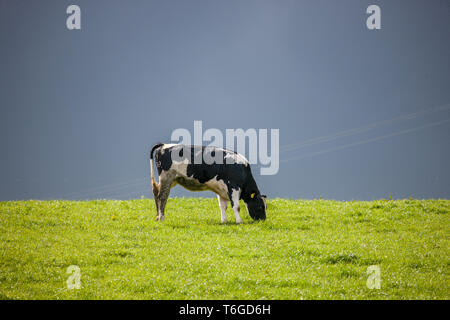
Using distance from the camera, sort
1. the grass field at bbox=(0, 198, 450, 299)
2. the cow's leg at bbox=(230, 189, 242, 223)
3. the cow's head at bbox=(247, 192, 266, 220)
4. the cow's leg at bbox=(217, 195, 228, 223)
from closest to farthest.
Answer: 1. the grass field at bbox=(0, 198, 450, 299)
2. the cow's leg at bbox=(230, 189, 242, 223)
3. the cow's leg at bbox=(217, 195, 228, 223)
4. the cow's head at bbox=(247, 192, 266, 220)

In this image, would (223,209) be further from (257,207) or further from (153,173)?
(153,173)

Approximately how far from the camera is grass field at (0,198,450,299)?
32.6 ft

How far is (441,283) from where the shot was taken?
10.5m

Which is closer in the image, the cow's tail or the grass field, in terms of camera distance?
the grass field

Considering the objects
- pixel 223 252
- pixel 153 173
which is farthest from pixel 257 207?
pixel 223 252

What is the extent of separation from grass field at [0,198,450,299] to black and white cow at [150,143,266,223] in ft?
2.87

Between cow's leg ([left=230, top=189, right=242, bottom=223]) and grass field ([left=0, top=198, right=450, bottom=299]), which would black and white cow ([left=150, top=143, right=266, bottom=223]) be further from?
grass field ([left=0, top=198, right=450, bottom=299])

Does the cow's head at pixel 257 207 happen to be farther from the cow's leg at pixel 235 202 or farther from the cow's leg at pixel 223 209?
the cow's leg at pixel 223 209

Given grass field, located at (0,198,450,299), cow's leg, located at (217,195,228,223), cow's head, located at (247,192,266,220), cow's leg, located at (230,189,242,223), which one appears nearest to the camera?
grass field, located at (0,198,450,299)

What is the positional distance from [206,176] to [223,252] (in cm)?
537

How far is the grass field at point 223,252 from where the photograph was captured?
32.6ft

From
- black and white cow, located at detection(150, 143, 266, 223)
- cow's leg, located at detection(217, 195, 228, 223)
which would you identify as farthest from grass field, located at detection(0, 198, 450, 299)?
black and white cow, located at detection(150, 143, 266, 223)
